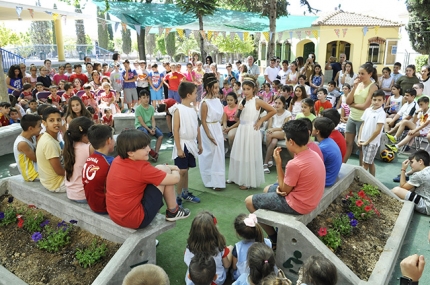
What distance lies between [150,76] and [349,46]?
19.6 meters

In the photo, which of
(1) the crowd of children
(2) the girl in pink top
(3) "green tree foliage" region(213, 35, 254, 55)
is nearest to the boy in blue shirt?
(1) the crowd of children

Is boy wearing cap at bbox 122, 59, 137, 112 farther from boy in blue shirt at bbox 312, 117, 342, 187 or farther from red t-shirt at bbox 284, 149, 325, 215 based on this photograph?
red t-shirt at bbox 284, 149, 325, 215

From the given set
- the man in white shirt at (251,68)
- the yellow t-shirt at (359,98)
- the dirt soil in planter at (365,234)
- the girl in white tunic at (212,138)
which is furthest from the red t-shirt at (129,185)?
the man in white shirt at (251,68)

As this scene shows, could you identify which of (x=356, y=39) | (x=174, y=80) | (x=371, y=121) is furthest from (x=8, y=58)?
(x=356, y=39)

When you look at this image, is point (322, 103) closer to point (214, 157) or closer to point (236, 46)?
point (214, 157)

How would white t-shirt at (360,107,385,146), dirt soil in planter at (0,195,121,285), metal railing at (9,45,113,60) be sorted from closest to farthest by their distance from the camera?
dirt soil in planter at (0,195,121,285) < white t-shirt at (360,107,385,146) < metal railing at (9,45,113,60)

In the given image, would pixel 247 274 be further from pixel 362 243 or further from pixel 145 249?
pixel 362 243

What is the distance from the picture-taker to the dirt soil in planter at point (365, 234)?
3.24 metres

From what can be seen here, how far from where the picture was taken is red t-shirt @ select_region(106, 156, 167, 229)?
2.87 meters

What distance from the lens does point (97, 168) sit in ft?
10.3

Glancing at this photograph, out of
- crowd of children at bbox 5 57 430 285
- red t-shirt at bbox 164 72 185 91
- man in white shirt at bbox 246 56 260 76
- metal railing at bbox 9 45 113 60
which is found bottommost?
crowd of children at bbox 5 57 430 285

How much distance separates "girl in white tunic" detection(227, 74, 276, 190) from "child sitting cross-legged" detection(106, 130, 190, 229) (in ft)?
7.54

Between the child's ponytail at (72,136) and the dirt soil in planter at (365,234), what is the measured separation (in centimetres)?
253

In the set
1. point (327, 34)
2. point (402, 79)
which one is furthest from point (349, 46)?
point (402, 79)
